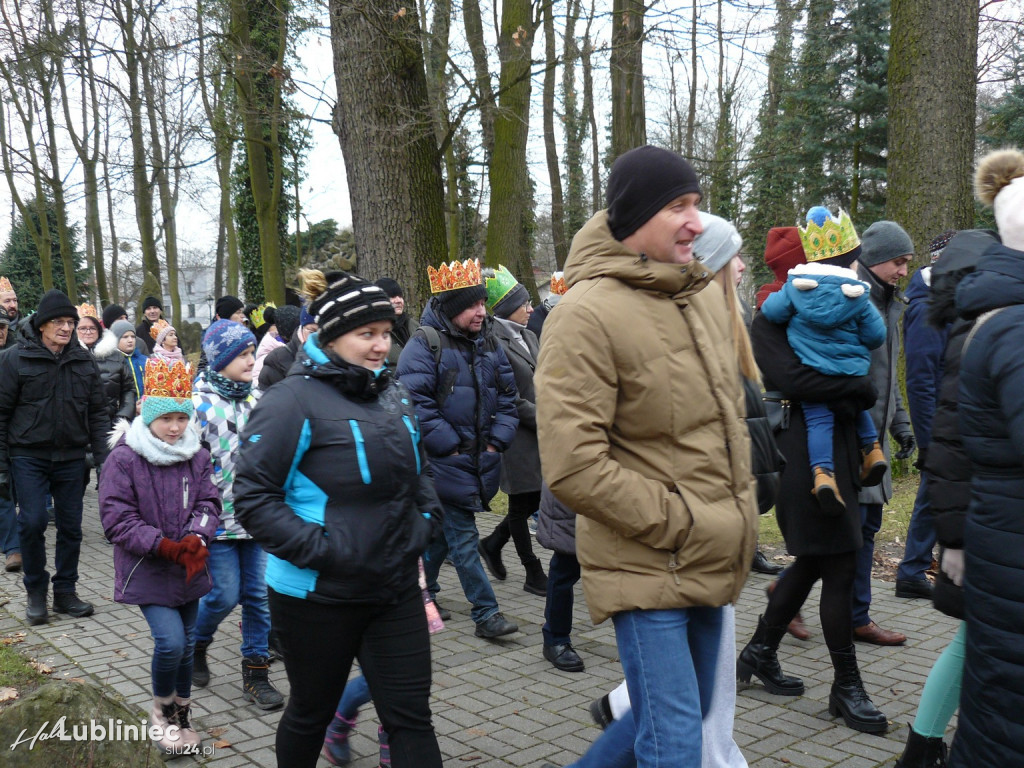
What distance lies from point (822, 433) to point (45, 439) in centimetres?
530

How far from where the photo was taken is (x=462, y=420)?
20.2 ft

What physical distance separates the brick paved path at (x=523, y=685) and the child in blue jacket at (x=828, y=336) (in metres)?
1.04

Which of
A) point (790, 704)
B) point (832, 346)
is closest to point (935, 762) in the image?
point (790, 704)

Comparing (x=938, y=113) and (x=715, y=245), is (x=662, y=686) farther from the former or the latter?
(x=938, y=113)

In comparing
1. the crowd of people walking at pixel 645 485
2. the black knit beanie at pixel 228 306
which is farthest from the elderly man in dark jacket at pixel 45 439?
the black knit beanie at pixel 228 306

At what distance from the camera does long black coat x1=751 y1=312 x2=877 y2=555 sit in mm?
4473

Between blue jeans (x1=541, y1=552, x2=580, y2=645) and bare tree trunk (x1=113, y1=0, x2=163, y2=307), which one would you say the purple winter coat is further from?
bare tree trunk (x1=113, y1=0, x2=163, y2=307)

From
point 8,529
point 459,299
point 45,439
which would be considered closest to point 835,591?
point 459,299

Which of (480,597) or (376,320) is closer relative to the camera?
(376,320)

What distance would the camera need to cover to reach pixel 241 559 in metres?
5.22

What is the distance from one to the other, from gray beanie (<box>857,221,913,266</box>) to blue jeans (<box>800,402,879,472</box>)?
43.3 inches

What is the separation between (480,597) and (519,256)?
9.94 metres

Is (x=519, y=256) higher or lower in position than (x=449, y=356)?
higher

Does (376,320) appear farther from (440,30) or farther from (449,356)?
(440,30)
